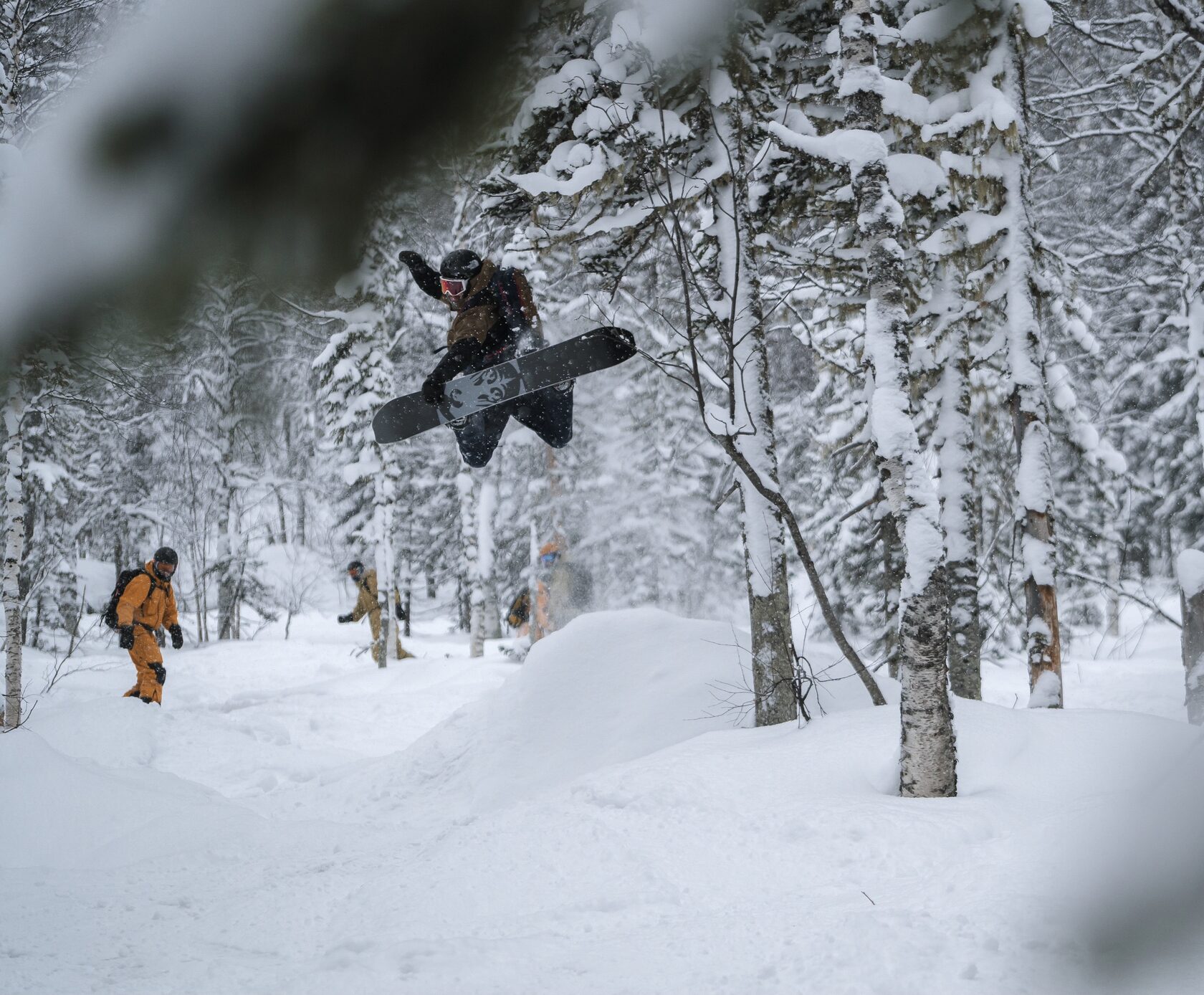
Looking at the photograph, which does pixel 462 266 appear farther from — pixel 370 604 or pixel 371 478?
pixel 370 604

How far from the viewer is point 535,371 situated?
123 inches

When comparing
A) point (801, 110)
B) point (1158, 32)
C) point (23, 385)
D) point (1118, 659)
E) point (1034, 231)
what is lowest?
point (1118, 659)

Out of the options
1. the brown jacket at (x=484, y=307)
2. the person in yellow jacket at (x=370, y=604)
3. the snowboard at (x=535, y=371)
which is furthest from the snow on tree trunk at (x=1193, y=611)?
the person in yellow jacket at (x=370, y=604)

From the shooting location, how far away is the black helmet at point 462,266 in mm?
2197

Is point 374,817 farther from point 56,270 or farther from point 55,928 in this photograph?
point 56,270

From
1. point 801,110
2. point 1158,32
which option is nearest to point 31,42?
point 801,110

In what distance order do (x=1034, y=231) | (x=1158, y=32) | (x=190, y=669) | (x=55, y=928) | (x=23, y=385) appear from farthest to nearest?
(x=190, y=669), (x=1158, y=32), (x=1034, y=231), (x=55, y=928), (x=23, y=385)

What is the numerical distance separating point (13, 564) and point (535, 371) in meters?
5.82

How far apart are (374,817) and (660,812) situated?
3139 millimetres

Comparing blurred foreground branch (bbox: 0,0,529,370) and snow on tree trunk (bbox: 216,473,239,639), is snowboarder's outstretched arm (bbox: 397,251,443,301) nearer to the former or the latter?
blurred foreground branch (bbox: 0,0,529,370)

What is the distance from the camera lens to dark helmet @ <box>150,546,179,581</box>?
7906 mm

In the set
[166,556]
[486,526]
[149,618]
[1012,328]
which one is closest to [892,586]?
[1012,328]

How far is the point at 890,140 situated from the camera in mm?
5562

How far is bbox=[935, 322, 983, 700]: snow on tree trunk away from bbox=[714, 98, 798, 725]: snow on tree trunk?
6.43 feet
